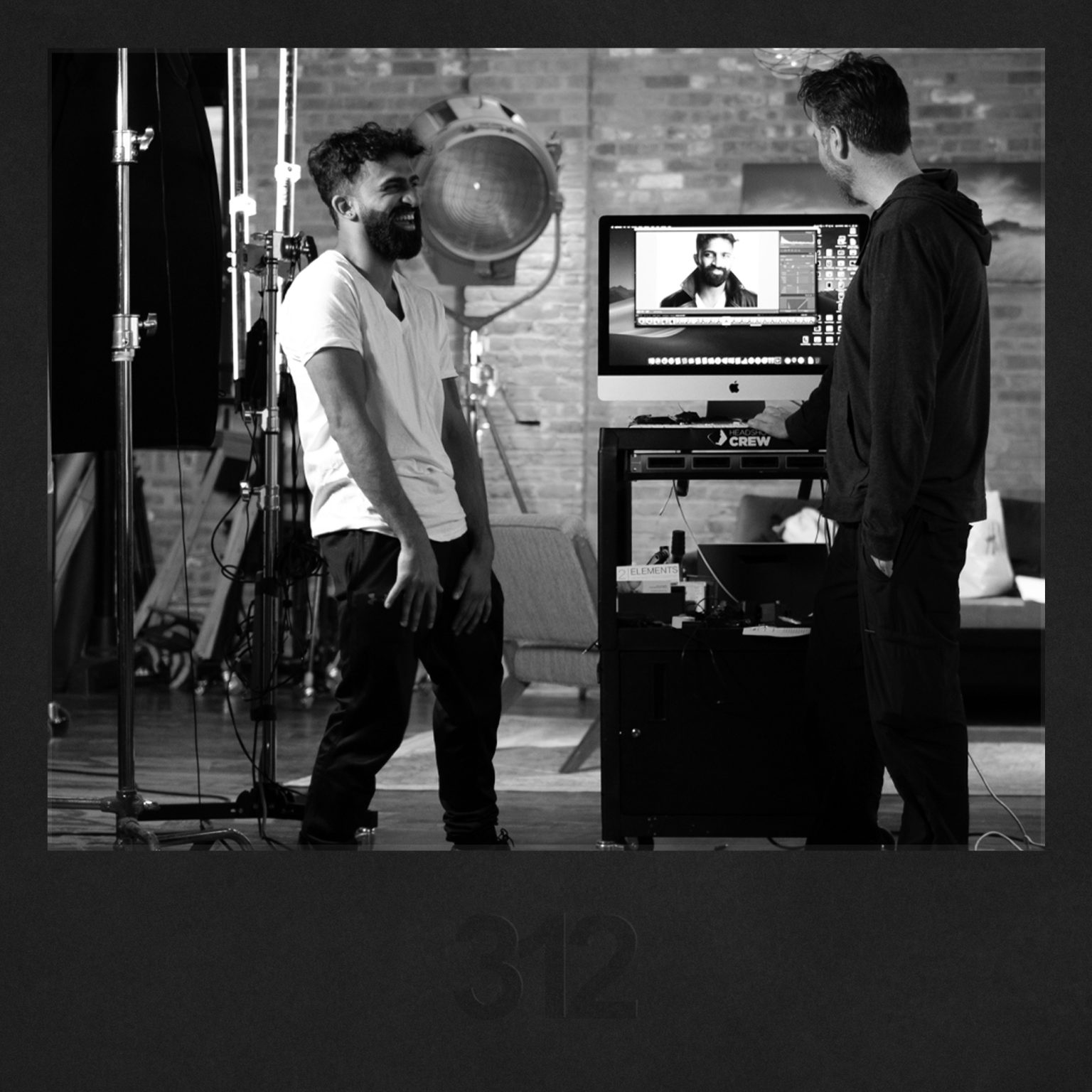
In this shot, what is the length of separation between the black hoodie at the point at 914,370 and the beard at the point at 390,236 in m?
0.83

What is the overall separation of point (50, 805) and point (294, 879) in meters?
1.77

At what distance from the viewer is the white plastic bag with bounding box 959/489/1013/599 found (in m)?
5.42

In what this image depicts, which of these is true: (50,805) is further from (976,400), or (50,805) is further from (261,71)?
(261,71)

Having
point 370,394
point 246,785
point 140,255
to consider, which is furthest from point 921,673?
point 246,785

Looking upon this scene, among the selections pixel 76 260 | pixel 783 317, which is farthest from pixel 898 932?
pixel 76 260

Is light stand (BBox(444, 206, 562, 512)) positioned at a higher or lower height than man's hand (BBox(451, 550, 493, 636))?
higher

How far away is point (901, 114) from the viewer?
7.75ft

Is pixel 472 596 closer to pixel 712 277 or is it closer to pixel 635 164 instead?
pixel 712 277

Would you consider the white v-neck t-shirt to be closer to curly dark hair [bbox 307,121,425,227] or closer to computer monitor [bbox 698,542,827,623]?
curly dark hair [bbox 307,121,425,227]

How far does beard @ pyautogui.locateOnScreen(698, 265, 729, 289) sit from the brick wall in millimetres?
3155

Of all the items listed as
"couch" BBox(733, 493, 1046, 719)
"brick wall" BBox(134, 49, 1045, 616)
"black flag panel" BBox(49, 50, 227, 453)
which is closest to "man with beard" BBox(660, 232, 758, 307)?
"black flag panel" BBox(49, 50, 227, 453)

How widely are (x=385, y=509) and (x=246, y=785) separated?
1.61 metres

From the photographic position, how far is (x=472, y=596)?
2.66 meters

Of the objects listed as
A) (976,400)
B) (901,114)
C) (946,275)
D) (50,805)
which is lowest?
(50,805)
